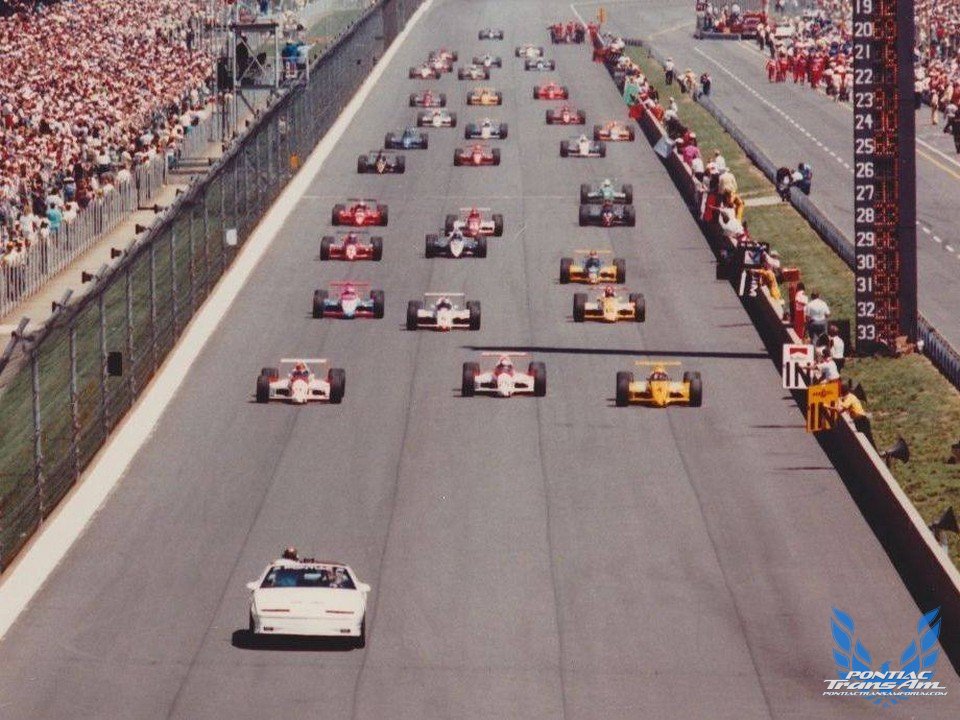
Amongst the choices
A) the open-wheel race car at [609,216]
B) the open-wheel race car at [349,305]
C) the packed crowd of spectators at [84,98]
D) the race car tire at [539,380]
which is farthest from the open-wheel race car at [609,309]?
the open-wheel race car at [609,216]

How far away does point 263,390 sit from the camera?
153 feet

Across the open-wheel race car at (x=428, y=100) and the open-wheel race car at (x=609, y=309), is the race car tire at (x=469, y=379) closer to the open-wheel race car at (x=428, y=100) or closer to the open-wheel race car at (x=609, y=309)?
the open-wheel race car at (x=609, y=309)

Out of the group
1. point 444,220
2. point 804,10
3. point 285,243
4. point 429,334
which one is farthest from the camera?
point 804,10

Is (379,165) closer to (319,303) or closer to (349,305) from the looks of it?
(319,303)

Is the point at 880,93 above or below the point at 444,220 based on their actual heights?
above

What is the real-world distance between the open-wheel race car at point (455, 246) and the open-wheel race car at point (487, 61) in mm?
51699

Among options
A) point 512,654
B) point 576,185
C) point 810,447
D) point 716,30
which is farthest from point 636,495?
point 716,30

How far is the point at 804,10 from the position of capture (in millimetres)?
158125

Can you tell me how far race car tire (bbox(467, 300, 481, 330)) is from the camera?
54.4 m

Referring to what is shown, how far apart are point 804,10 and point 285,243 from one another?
96.7m

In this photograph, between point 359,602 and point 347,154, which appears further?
point 347,154

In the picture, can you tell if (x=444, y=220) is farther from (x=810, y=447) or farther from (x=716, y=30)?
(x=716, y=30)

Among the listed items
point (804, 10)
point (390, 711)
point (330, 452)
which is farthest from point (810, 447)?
point (804, 10)

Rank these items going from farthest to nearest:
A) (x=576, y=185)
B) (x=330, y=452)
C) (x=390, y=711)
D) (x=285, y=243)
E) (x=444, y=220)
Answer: (x=576, y=185), (x=444, y=220), (x=285, y=243), (x=330, y=452), (x=390, y=711)
